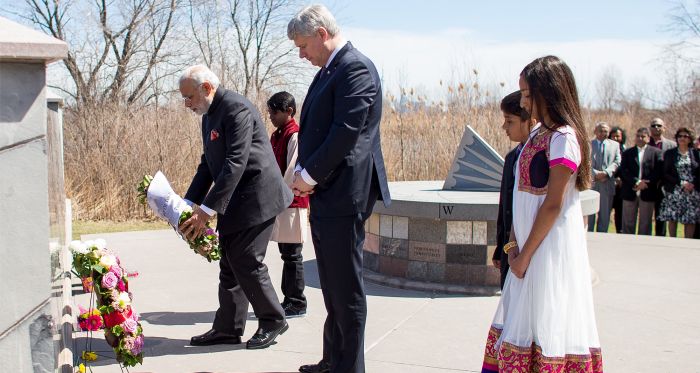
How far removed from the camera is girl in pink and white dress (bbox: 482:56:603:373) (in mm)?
3234

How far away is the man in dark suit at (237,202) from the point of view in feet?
15.1

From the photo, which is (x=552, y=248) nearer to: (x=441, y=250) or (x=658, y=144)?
(x=441, y=250)

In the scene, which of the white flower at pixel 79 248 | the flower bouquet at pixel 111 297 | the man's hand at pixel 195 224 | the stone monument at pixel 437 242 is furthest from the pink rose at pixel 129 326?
the stone monument at pixel 437 242

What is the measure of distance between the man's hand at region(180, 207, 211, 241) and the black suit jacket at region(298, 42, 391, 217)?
1022 mm

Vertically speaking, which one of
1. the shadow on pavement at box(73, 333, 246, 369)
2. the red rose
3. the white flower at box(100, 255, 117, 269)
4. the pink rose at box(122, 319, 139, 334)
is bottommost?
the shadow on pavement at box(73, 333, 246, 369)

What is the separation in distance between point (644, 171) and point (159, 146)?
315 inches

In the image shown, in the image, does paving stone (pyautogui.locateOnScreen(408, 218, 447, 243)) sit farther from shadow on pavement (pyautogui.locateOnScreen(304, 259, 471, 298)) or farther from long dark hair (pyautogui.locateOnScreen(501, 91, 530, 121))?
long dark hair (pyautogui.locateOnScreen(501, 91, 530, 121))

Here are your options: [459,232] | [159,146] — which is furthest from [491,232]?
[159,146]

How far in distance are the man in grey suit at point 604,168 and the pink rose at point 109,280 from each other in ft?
29.6

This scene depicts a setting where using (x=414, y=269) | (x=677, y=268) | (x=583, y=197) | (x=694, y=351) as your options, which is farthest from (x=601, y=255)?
(x=694, y=351)

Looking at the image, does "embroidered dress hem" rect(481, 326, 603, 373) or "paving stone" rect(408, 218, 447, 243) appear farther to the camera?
"paving stone" rect(408, 218, 447, 243)

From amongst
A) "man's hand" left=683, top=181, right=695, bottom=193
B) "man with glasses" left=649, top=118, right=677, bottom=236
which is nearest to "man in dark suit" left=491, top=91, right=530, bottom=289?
"man's hand" left=683, top=181, right=695, bottom=193

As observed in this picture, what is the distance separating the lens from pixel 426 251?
258 inches

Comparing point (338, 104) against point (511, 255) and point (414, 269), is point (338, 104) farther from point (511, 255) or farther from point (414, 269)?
point (414, 269)
